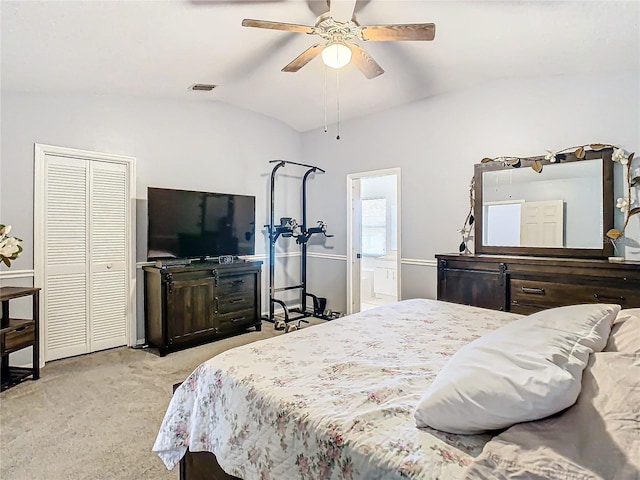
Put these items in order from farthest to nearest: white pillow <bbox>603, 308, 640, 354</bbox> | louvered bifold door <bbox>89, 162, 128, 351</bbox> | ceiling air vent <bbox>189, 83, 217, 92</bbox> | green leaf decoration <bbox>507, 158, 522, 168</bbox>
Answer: ceiling air vent <bbox>189, 83, 217, 92</bbox> → louvered bifold door <bbox>89, 162, 128, 351</bbox> → green leaf decoration <bbox>507, 158, 522, 168</bbox> → white pillow <bbox>603, 308, 640, 354</bbox>

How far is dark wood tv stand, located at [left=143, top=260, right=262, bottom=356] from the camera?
3693mm

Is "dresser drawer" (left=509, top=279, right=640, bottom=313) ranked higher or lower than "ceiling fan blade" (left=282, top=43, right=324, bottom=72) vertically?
lower

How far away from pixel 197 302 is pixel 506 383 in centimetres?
356

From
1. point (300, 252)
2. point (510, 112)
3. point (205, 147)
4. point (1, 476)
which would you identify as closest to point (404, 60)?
point (510, 112)

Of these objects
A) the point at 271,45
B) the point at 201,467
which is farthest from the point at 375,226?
the point at 201,467

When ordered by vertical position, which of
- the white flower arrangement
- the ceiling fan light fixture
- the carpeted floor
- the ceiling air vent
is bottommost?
the carpeted floor

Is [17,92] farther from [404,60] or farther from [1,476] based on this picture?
[404,60]

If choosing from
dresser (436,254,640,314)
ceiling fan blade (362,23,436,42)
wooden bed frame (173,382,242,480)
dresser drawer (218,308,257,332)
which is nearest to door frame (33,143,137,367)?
dresser drawer (218,308,257,332)

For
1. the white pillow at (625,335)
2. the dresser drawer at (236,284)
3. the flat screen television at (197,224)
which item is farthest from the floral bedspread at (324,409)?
the flat screen television at (197,224)

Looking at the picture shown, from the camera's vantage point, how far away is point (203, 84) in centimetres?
382

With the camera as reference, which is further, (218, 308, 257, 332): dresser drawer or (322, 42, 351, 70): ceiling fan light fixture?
(218, 308, 257, 332): dresser drawer

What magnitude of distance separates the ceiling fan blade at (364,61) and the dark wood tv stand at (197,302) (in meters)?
2.59

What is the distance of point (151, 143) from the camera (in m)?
4.05

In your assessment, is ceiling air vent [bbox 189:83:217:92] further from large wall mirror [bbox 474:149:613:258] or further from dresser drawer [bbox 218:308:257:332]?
large wall mirror [bbox 474:149:613:258]
